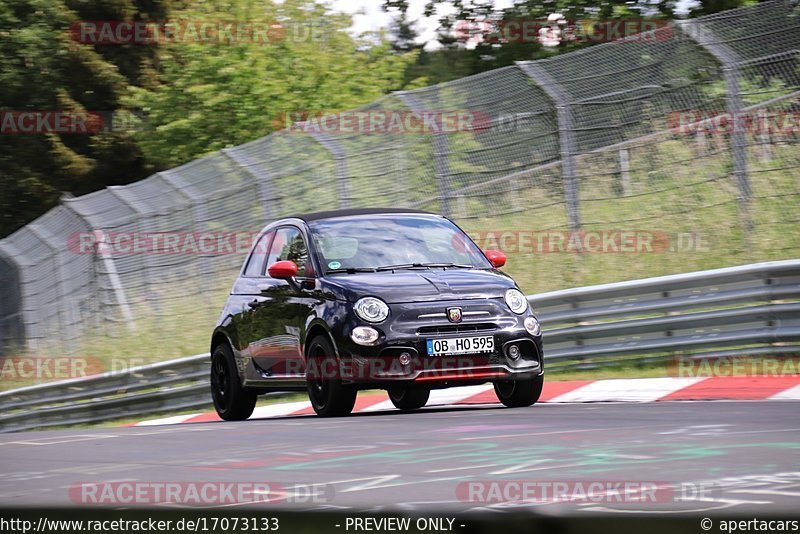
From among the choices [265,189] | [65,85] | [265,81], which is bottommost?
[265,189]

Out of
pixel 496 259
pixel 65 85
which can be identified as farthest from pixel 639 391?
pixel 65 85

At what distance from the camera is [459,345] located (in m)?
9.56

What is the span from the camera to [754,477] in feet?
16.4

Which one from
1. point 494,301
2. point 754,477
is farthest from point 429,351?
point 754,477

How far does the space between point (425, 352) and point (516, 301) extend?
84 cm

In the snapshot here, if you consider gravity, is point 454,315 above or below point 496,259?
below

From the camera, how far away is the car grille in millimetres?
9531

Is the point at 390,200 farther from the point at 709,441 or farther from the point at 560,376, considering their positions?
the point at 709,441

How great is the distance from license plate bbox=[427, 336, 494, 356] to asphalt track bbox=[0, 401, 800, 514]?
0.43 meters

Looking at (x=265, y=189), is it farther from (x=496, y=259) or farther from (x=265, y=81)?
(x=265, y=81)

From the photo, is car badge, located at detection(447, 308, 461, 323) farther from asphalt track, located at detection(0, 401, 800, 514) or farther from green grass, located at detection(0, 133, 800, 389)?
green grass, located at detection(0, 133, 800, 389)

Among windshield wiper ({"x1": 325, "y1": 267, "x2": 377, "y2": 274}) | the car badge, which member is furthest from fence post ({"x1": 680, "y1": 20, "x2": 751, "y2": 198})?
the car badge

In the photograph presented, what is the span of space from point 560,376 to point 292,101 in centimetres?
2132

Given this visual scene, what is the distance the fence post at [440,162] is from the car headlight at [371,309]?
583cm
